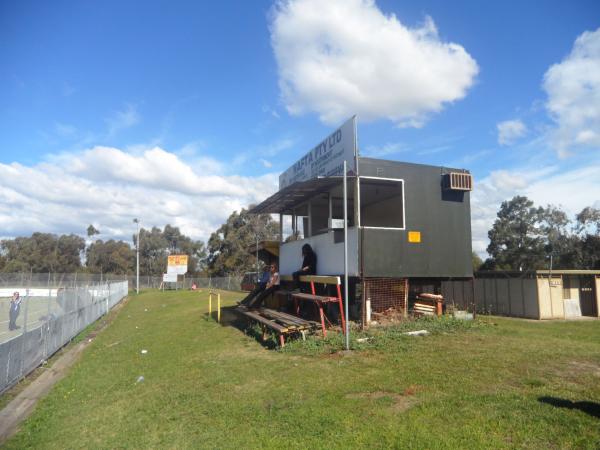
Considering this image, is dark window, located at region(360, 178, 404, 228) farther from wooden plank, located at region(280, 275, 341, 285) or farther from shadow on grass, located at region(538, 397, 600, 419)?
shadow on grass, located at region(538, 397, 600, 419)

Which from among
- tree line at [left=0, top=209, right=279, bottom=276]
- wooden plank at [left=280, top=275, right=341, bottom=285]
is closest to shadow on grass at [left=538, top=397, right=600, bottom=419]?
wooden plank at [left=280, top=275, right=341, bottom=285]

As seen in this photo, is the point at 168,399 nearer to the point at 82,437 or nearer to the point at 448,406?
the point at 82,437

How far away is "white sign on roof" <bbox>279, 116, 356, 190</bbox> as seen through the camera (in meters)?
11.9

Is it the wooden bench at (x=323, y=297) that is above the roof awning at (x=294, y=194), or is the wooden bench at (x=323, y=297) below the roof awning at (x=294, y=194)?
below

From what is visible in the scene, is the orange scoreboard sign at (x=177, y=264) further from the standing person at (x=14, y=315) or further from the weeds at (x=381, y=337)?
the weeds at (x=381, y=337)

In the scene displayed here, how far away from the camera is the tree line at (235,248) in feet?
157

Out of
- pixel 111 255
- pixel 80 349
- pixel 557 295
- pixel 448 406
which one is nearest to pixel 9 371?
pixel 80 349

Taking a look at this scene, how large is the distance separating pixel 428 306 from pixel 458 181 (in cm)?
366

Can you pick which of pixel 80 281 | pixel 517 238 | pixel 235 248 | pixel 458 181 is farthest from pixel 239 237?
pixel 458 181

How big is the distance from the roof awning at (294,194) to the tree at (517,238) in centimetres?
4358

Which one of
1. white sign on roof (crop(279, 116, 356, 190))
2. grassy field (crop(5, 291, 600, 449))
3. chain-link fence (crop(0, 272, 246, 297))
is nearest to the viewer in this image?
grassy field (crop(5, 291, 600, 449))

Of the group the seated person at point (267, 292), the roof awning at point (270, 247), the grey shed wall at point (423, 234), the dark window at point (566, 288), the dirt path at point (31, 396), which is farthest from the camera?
the dark window at point (566, 288)

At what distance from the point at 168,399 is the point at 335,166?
831cm

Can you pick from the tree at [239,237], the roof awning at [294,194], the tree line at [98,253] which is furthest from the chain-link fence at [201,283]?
the roof awning at [294,194]
